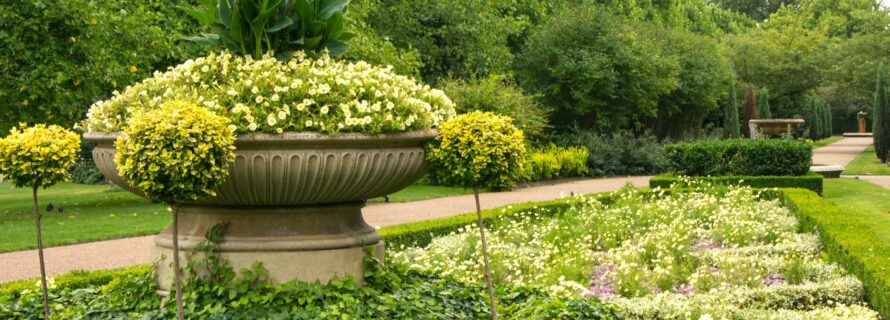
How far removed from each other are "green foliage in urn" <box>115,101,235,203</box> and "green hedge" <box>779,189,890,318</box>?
156 inches

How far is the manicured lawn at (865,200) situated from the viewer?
11.9m

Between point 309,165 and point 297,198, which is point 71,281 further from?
point 309,165

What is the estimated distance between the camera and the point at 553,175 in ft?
72.0

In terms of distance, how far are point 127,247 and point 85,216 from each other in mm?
4629

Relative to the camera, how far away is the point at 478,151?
15.4ft

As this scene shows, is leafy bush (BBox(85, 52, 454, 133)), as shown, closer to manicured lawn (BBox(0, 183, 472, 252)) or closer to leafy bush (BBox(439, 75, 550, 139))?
manicured lawn (BBox(0, 183, 472, 252))

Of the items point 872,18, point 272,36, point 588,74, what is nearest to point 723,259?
point 272,36

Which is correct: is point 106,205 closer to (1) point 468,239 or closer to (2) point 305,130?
(1) point 468,239

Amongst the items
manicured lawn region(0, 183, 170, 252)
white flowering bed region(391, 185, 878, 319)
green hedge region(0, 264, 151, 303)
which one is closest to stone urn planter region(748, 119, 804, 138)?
white flowering bed region(391, 185, 878, 319)

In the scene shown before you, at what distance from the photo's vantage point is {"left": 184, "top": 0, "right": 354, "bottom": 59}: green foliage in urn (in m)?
5.08

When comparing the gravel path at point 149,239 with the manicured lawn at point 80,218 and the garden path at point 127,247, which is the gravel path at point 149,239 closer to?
the garden path at point 127,247

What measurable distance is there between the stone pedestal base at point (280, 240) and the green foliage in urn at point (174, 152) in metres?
0.82

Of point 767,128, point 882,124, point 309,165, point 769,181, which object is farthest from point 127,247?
point 882,124

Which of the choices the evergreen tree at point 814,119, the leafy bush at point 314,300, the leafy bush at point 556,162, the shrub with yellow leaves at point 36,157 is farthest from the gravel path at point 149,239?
the evergreen tree at point 814,119
